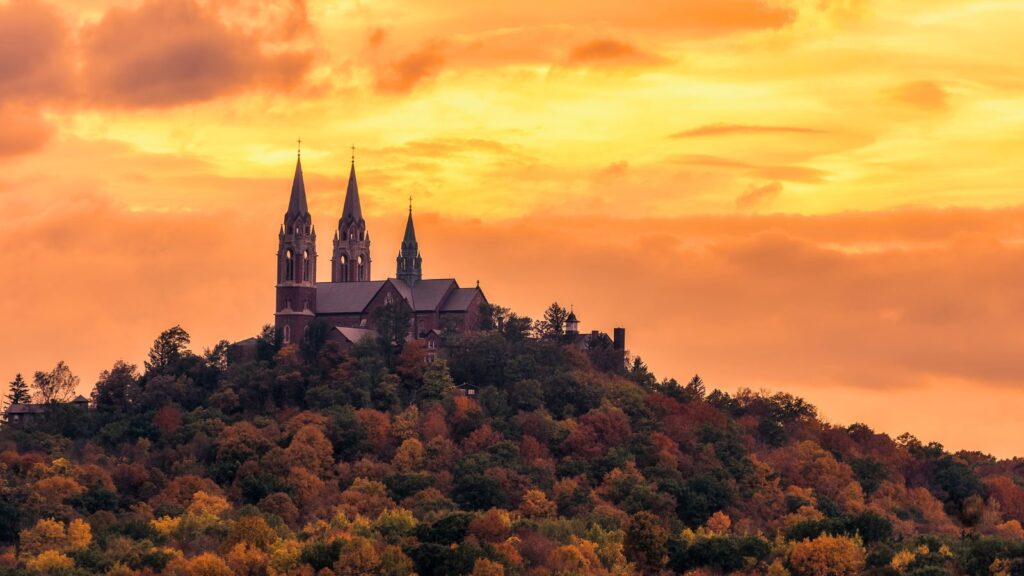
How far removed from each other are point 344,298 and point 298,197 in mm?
8708

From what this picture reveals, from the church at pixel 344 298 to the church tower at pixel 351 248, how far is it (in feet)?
14.8

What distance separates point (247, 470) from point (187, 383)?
18769 mm

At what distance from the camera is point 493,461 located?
14425 centimetres

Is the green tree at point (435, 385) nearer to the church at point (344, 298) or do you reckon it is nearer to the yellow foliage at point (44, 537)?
the church at point (344, 298)

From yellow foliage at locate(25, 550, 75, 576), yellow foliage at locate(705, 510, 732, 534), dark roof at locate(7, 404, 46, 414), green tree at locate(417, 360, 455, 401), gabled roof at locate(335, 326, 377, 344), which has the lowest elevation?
yellow foliage at locate(25, 550, 75, 576)

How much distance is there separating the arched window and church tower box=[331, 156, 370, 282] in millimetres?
9683

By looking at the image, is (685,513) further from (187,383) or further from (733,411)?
(187,383)

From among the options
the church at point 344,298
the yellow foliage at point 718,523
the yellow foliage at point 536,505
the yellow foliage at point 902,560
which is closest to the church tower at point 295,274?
the church at point 344,298

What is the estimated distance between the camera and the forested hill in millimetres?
121938

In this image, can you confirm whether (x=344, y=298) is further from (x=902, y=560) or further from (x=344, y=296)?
(x=902, y=560)

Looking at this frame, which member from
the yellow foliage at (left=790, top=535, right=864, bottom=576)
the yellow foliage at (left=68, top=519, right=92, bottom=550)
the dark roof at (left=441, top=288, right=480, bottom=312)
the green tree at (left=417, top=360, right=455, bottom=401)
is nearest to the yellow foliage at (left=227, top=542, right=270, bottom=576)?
the yellow foliage at (left=68, top=519, right=92, bottom=550)

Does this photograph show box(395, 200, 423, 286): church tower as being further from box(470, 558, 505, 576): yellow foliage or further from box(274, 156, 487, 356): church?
box(470, 558, 505, 576): yellow foliage

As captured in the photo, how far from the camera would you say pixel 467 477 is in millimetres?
139250

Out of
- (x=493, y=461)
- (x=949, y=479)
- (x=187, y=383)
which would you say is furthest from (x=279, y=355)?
(x=949, y=479)
